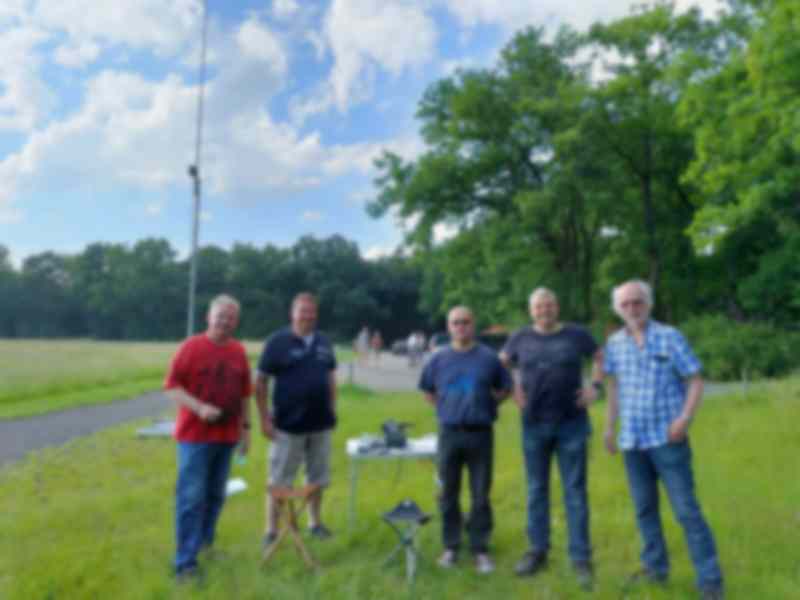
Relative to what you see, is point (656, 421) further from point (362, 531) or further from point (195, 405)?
point (195, 405)

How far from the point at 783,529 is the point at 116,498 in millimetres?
5653

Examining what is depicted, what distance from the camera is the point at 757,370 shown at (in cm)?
1769

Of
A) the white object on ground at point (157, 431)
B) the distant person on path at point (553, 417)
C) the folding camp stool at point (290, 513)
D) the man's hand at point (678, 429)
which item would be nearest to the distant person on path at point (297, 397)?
the folding camp stool at point (290, 513)

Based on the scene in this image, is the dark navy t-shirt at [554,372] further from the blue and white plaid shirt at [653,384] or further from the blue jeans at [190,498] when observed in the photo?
the blue jeans at [190,498]

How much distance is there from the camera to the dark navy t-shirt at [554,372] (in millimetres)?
3799

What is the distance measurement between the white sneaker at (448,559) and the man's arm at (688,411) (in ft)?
5.32

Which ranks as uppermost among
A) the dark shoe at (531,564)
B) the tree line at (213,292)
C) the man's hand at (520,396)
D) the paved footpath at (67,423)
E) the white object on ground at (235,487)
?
the tree line at (213,292)

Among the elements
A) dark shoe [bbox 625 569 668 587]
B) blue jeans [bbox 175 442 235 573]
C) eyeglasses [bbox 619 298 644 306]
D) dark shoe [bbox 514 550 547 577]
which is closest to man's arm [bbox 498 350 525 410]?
eyeglasses [bbox 619 298 644 306]

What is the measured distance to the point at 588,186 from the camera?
21828mm

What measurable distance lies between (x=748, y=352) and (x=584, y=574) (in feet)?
56.3

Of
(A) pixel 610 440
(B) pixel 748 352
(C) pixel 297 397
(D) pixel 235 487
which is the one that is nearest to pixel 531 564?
(A) pixel 610 440

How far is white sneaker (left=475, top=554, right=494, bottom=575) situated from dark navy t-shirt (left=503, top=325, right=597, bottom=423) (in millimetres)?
935

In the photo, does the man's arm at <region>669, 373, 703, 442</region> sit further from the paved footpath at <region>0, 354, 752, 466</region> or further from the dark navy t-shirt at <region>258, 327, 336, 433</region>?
the paved footpath at <region>0, 354, 752, 466</region>

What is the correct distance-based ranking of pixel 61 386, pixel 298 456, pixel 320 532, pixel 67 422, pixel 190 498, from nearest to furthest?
pixel 190 498 < pixel 298 456 < pixel 320 532 < pixel 67 422 < pixel 61 386
